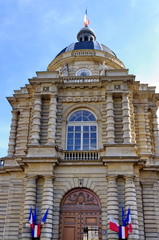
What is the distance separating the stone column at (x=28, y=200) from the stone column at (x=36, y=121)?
2.68m

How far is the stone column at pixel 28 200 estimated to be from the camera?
1734 centimetres

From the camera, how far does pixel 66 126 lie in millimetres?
21625

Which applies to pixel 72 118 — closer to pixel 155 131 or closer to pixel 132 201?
pixel 155 131

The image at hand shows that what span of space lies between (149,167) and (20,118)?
1089 cm

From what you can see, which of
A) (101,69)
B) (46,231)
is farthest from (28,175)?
(101,69)

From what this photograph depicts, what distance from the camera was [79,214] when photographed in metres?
18.5

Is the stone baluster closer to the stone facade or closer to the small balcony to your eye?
the stone facade

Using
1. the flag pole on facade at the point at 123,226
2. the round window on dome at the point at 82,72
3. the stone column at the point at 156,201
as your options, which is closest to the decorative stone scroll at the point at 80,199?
the flag pole on facade at the point at 123,226

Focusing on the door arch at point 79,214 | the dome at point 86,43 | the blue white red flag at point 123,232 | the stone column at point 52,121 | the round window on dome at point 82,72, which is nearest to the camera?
the blue white red flag at point 123,232

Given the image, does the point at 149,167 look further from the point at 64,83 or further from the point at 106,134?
the point at 64,83

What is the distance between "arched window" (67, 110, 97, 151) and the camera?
2097 centimetres

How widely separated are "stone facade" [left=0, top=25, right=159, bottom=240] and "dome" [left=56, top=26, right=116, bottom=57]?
9035 millimetres

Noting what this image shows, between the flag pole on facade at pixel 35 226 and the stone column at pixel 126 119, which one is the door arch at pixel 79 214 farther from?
the stone column at pixel 126 119

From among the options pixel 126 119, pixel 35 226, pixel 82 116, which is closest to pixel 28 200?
pixel 35 226
